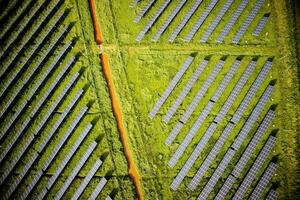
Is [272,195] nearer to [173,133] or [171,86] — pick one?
[173,133]

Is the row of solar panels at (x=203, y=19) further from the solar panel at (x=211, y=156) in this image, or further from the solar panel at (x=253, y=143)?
the solar panel at (x=211, y=156)

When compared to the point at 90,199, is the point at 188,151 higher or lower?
higher

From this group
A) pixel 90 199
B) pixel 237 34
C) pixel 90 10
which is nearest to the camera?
pixel 90 199

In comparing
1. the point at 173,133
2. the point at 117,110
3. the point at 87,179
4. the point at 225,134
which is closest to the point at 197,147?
the point at 173,133

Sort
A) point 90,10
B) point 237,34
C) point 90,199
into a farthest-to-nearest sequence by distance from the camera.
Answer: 1. point 90,10
2. point 237,34
3. point 90,199

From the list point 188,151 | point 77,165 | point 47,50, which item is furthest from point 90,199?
point 47,50

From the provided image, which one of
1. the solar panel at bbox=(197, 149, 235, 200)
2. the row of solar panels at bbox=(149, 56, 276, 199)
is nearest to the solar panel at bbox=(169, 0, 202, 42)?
the row of solar panels at bbox=(149, 56, 276, 199)

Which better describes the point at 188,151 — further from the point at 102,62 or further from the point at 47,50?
the point at 47,50
